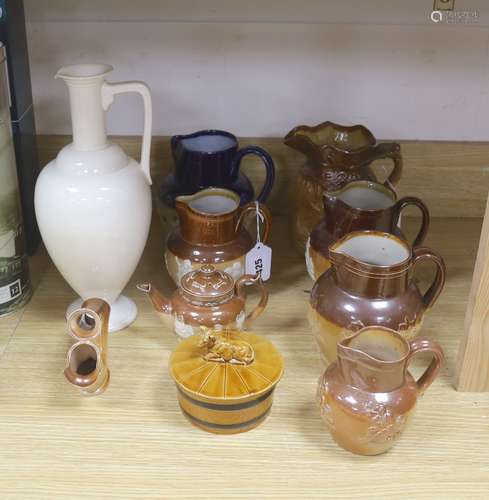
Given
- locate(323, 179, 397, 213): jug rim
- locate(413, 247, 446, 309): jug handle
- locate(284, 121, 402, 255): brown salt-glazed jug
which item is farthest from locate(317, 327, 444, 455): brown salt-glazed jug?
locate(284, 121, 402, 255): brown salt-glazed jug

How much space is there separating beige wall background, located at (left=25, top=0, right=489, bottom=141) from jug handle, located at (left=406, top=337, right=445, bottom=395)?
568 millimetres

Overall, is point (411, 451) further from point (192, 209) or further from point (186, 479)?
point (192, 209)

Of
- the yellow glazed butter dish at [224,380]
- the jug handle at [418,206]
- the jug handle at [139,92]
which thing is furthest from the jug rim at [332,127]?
the yellow glazed butter dish at [224,380]

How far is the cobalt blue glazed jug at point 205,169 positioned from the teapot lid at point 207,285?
0.18 m

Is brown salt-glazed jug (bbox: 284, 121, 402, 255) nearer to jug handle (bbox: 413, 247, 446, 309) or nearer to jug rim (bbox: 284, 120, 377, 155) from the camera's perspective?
jug rim (bbox: 284, 120, 377, 155)

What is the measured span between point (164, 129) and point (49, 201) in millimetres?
384

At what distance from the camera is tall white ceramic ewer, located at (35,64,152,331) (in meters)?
0.93

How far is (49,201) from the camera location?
94 centimetres

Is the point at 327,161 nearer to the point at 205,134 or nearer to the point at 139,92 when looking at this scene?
the point at 205,134

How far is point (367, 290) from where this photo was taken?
2.89 feet

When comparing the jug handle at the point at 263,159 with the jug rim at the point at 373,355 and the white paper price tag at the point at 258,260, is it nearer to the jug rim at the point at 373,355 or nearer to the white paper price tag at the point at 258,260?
the white paper price tag at the point at 258,260

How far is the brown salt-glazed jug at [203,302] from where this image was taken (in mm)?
943

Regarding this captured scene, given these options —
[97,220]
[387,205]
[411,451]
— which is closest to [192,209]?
[97,220]

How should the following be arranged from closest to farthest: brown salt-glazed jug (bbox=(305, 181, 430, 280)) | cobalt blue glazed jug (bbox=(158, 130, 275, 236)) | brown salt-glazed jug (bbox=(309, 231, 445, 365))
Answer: brown salt-glazed jug (bbox=(309, 231, 445, 365)) → brown salt-glazed jug (bbox=(305, 181, 430, 280)) → cobalt blue glazed jug (bbox=(158, 130, 275, 236))
